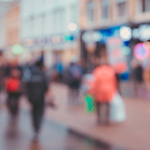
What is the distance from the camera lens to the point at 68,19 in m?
33.0

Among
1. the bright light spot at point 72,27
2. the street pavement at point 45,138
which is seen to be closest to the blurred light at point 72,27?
the bright light spot at point 72,27

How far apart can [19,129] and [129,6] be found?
52.7 feet

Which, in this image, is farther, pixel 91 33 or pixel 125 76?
pixel 91 33

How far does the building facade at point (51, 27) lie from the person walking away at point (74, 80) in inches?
599

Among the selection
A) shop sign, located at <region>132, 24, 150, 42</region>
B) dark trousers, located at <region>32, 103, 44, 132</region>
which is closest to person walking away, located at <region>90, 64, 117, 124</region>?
dark trousers, located at <region>32, 103, 44, 132</region>

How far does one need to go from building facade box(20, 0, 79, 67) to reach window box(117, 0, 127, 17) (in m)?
5.51

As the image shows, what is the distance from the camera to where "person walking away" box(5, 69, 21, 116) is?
13.1 metres

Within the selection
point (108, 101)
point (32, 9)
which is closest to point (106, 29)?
point (32, 9)

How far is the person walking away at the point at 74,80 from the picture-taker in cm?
1500

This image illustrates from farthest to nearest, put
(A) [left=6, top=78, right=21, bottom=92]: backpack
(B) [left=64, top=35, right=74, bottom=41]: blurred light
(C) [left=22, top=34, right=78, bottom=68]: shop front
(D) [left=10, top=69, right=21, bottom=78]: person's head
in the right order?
(C) [left=22, top=34, right=78, bottom=68]: shop front
(B) [left=64, top=35, right=74, bottom=41]: blurred light
(D) [left=10, top=69, right=21, bottom=78]: person's head
(A) [left=6, top=78, right=21, bottom=92]: backpack

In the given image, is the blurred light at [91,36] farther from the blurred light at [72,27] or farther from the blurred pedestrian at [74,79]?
the blurred pedestrian at [74,79]

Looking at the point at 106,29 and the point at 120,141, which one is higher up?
the point at 106,29

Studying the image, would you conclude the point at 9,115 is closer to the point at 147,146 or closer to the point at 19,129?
the point at 19,129

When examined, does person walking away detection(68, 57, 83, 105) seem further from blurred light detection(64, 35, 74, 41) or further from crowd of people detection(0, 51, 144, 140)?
blurred light detection(64, 35, 74, 41)
